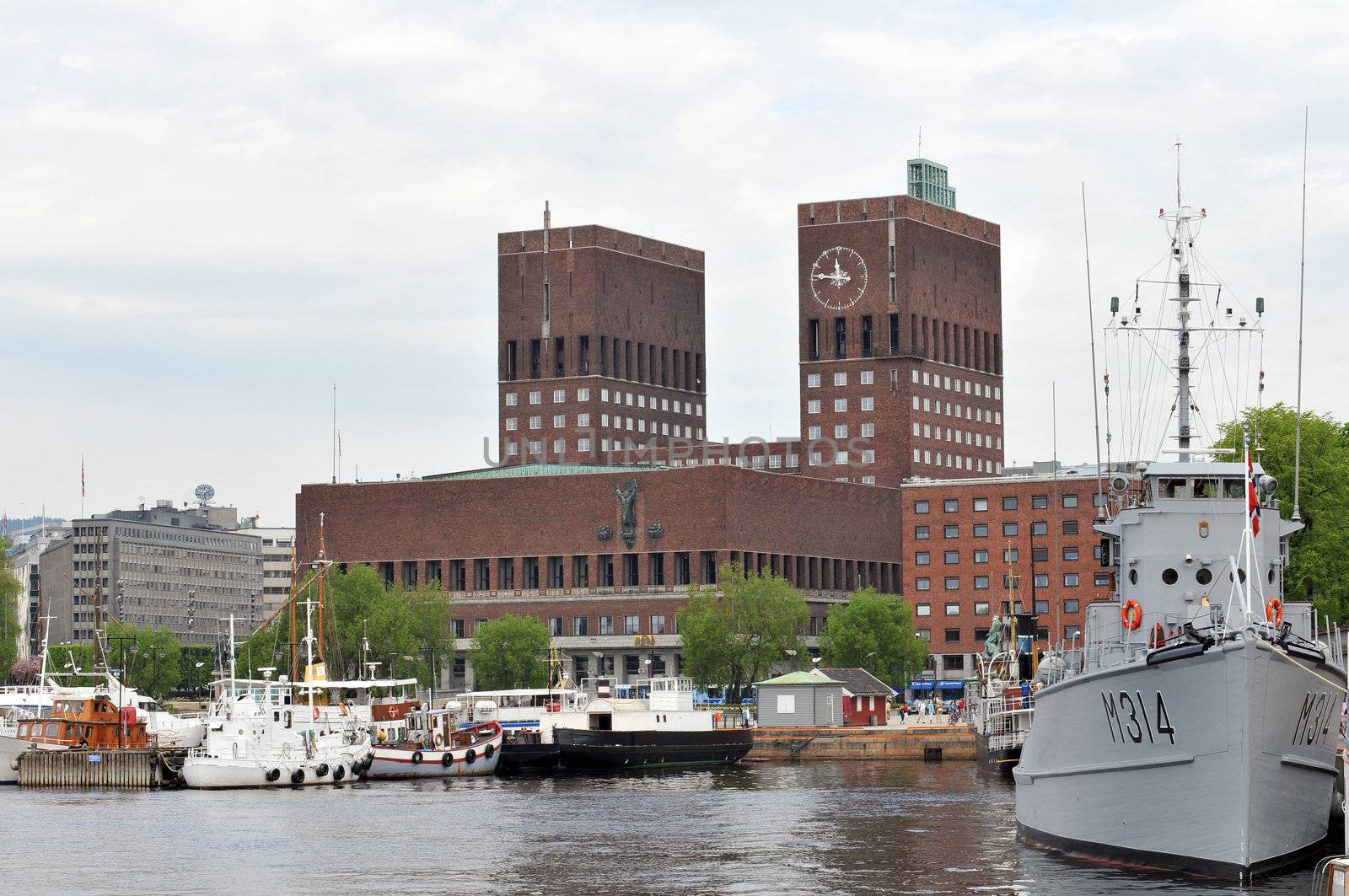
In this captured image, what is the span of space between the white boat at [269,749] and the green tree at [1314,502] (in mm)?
49752

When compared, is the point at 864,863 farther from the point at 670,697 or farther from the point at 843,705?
the point at 843,705

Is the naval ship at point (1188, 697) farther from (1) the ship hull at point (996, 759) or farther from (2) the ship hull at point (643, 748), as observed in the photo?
(2) the ship hull at point (643, 748)

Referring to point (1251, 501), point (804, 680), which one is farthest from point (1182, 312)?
point (804, 680)

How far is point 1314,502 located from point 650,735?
4247 cm

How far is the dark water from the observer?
2489 inches

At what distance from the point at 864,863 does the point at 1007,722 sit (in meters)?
49.6

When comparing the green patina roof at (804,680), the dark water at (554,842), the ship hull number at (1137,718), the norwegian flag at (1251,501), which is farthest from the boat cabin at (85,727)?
the norwegian flag at (1251,501)

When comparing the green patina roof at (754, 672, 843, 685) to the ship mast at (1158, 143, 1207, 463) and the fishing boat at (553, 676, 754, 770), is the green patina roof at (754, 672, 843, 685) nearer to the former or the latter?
the fishing boat at (553, 676, 754, 770)

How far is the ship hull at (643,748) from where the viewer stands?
13350cm

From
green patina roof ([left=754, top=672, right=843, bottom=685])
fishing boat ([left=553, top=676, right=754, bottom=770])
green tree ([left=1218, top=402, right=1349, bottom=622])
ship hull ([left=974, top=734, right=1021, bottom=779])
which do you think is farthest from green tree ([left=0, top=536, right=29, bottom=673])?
green tree ([left=1218, top=402, right=1349, bottom=622])

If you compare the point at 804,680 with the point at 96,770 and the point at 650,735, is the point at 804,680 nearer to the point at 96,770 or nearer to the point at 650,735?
the point at 650,735

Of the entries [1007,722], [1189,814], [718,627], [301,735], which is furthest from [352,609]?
[1189,814]

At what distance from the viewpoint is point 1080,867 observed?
6047cm

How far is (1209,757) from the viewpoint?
53469 mm
